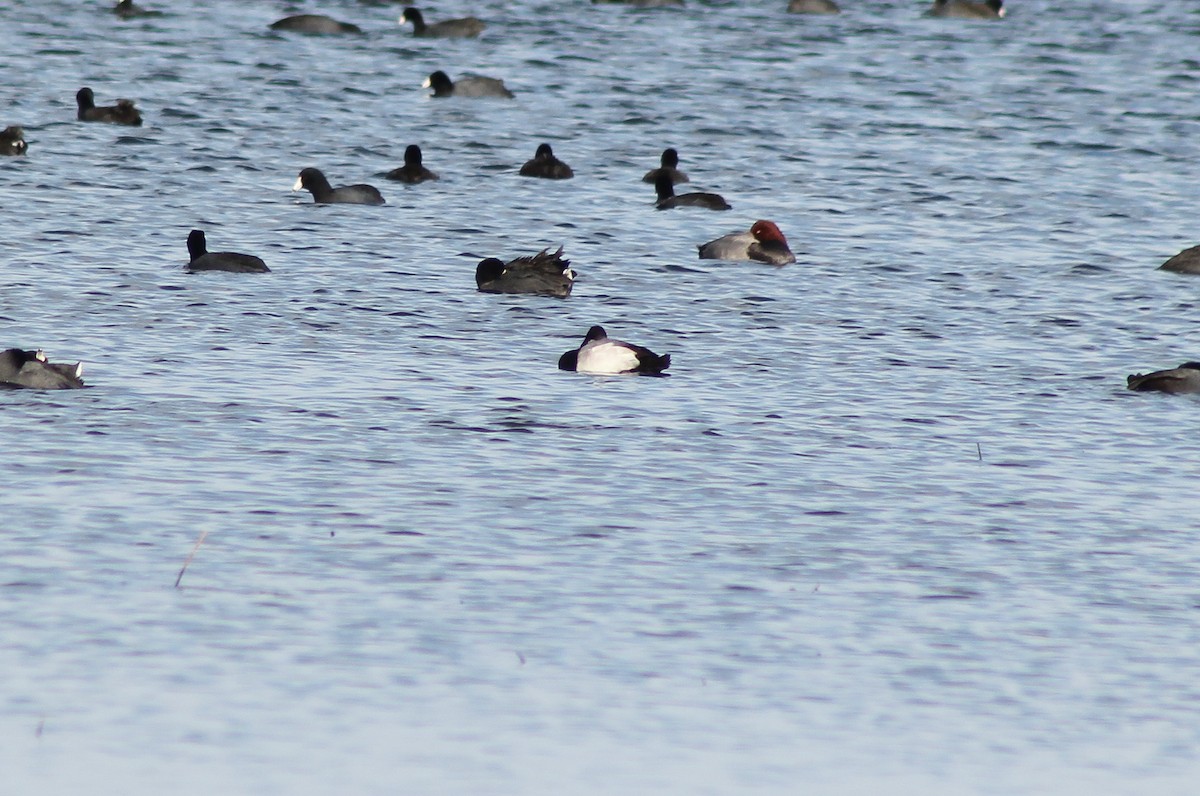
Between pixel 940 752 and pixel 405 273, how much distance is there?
13317 millimetres

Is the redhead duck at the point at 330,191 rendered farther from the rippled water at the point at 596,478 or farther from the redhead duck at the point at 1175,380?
the redhead duck at the point at 1175,380

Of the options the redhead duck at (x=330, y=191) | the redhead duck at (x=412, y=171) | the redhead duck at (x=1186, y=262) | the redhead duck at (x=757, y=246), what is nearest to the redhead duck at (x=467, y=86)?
the redhead duck at (x=412, y=171)

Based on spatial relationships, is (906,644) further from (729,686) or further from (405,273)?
(405,273)

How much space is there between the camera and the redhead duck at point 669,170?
89.4 feet

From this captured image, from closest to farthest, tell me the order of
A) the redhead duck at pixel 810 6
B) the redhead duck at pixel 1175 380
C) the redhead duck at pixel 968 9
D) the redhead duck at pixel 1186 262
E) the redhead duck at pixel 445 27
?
the redhead duck at pixel 1175 380 → the redhead duck at pixel 1186 262 → the redhead duck at pixel 445 27 → the redhead duck at pixel 810 6 → the redhead duck at pixel 968 9

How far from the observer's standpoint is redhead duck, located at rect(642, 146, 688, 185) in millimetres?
27234

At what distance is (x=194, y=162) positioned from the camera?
28.3 m

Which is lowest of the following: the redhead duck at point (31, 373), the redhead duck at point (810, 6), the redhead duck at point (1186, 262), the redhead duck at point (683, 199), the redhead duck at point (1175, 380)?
the redhead duck at point (683, 199)

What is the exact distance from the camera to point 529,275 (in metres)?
20.3

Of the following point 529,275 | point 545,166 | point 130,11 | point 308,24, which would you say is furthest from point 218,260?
point 130,11

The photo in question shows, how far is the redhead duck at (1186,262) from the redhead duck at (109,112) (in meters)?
14.7

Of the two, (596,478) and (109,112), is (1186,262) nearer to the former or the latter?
(596,478)

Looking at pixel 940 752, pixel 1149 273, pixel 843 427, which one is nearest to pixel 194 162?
pixel 1149 273

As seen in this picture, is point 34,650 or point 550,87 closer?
point 34,650
